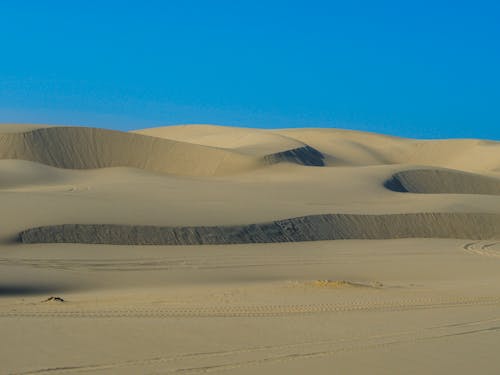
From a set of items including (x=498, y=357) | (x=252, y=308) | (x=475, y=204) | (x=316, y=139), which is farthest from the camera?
(x=316, y=139)

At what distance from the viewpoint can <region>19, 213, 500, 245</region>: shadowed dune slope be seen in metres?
21.5

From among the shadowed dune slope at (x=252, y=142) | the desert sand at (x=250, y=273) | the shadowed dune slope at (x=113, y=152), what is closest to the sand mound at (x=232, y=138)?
the shadowed dune slope at (x=252, y=142)

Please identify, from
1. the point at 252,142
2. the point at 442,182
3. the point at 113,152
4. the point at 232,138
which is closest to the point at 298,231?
the point at 442,182

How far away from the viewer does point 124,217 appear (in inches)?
909

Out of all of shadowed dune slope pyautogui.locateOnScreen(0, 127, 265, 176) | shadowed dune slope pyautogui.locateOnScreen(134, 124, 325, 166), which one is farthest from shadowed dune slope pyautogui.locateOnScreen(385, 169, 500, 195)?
shadowed dune slope pyautogui.locateOnScreen(0, 127, 265, 176)

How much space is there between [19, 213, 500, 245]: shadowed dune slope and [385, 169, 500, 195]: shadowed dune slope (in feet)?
52.4

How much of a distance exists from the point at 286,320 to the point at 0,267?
890 centimetres

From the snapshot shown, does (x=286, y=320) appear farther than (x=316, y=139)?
No

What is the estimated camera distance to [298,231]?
25.4 metres

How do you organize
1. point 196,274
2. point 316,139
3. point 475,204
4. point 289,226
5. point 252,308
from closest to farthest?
1. point 252,308
2. point 196,274
3. point 289,226
4. point 475,204
5. point 316,139

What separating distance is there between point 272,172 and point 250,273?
30.6m

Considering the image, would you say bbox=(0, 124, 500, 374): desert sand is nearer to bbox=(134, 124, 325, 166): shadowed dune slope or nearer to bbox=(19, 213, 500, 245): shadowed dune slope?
bbox=(19, 213, 500, 245): shadowed dune slope

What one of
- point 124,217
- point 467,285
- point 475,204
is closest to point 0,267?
point 124,217

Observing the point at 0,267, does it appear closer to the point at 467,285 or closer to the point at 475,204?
the point at 467,285
